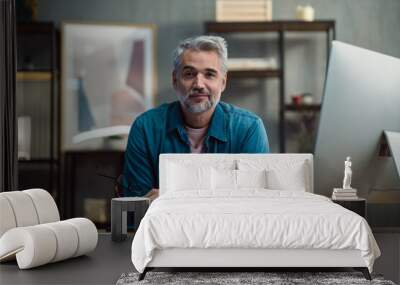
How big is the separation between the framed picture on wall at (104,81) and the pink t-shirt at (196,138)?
0.98 meters

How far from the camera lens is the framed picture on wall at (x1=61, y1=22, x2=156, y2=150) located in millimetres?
7066

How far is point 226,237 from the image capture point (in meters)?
4.06

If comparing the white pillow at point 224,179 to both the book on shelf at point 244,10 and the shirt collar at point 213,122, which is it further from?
the book on shelf at point 244,10

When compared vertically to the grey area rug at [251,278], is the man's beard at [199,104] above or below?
above

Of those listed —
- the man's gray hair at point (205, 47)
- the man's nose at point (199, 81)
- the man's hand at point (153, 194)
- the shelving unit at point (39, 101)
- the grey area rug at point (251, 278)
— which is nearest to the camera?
the grey area rug at point (251, 278)

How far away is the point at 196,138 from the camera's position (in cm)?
623

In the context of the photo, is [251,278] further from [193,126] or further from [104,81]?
[104,81]

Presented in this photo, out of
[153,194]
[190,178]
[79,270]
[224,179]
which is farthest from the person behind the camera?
[153,194]

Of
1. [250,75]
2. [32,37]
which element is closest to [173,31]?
[250,75]

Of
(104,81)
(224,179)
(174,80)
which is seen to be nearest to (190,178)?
(224,179)

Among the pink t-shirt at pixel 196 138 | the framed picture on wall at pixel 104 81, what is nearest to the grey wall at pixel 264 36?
the framed picture on wall at pixel 104 81

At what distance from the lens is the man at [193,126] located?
245 inches

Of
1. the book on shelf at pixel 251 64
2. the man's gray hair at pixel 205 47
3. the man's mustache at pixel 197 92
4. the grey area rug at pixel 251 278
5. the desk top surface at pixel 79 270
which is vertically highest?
the man's gray hair at pixel 205 47

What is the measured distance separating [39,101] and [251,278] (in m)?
3.72
